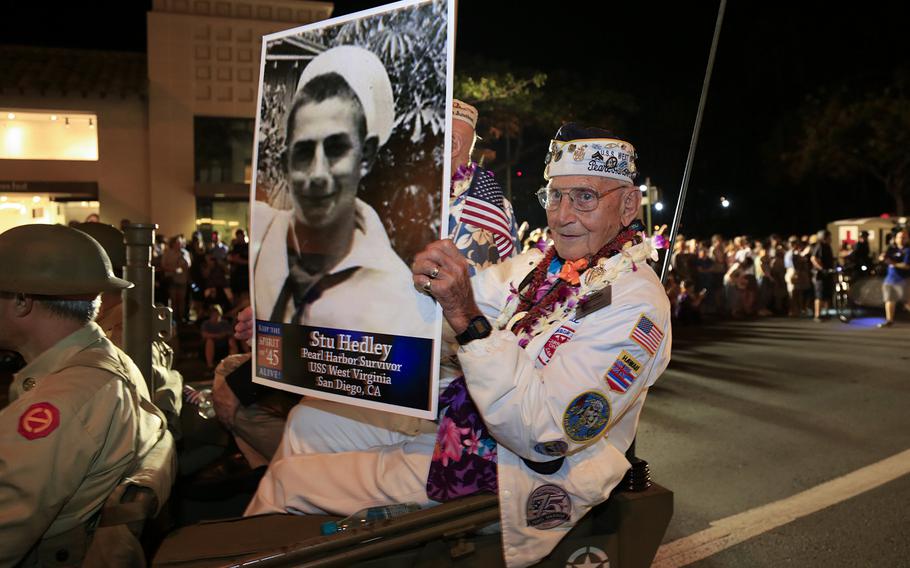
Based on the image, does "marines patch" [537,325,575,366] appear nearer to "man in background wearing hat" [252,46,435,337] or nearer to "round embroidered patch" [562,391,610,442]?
"round embroidered patch" [562,391,610,442]

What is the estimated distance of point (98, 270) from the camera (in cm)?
256

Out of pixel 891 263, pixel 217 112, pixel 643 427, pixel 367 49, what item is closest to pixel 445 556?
pixel 367 49

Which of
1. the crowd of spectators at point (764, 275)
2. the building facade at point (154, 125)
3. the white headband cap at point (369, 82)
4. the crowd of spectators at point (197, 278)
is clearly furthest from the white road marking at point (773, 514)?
the building facade at point (154, 125)

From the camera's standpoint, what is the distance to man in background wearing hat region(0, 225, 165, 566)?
6.82 feet

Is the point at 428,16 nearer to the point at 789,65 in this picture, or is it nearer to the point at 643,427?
the point at 643,427

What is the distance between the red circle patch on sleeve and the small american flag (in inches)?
71.2

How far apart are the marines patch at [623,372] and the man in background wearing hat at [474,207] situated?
43.4 inches

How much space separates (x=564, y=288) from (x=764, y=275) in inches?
640

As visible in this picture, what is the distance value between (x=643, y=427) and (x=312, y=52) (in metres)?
5.53

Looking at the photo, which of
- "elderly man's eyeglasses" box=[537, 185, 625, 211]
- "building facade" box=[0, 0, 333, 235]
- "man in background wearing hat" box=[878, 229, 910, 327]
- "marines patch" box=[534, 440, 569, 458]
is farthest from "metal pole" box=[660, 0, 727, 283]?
"building facade" box=[0, 0, 333, 235]

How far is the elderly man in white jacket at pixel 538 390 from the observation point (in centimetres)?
214

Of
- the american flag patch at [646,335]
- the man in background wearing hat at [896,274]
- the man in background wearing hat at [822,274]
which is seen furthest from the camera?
the man in background wearing hat at [822,274]

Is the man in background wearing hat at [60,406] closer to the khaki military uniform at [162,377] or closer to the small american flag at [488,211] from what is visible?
the khaki military uniform at [162,377]

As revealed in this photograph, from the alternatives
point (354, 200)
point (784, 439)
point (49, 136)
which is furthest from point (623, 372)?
point (49, 136)
